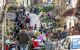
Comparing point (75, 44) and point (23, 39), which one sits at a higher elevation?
point (75, 44)

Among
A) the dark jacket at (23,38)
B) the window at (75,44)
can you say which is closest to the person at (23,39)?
the dark jacket at (23,38)

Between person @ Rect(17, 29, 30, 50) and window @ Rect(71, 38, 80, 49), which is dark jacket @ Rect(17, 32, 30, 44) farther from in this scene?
window @ Rect(71, 38, 80, 49)

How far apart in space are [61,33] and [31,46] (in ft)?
20.7

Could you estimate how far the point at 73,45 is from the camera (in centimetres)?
1712

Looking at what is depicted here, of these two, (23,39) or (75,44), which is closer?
(75,44)

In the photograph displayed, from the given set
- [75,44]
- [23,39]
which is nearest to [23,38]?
[23,39]

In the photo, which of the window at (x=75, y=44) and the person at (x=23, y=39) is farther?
the person at (x=23, y=39)

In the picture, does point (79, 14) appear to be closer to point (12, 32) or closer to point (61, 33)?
point (61, 33)

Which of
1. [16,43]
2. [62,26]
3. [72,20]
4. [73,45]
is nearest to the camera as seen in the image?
[73,45]

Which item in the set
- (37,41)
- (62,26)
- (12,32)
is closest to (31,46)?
(37,41)

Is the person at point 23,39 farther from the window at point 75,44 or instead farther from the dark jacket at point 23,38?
the window at point 75,44

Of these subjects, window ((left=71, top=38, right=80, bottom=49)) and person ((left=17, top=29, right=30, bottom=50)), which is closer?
window ((left=71, top=38, right=80, bottom=49))

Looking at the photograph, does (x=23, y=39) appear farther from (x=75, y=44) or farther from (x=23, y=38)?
(x=75, y=44)

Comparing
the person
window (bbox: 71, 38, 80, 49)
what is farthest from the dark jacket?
window (bbox: 71, 38, 80, 49)
